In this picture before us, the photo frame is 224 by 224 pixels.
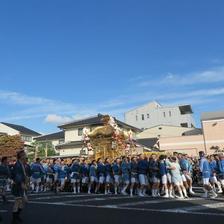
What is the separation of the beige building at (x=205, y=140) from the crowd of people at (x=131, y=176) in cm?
3324

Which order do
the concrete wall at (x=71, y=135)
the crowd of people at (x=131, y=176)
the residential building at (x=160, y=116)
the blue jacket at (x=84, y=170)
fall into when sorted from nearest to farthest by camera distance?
1. the crowd of people at (x=131, y=176)
2. the blue jacket at (x=84, y=170)
3. the concrete wall at (x=71, y=135)
4. the residential building at (x=160, y=116)

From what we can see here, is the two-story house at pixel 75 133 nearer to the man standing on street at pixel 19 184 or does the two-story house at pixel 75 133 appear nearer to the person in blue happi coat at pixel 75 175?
the person in blue happi coat at pixel 75 175

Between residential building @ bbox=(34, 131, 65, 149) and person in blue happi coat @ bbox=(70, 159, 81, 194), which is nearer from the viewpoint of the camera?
person in blue happi coat @ bbox=(70, 159, 81, 194)

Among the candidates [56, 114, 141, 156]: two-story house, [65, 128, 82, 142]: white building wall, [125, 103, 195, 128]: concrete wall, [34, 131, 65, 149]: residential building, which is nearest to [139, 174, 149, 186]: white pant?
[56, 114, 141, 156]: two-story house

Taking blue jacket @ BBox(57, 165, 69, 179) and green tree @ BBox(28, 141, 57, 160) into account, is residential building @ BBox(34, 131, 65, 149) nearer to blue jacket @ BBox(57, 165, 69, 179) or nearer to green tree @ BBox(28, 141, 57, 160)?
green tree @ BBox(28, 141, 57, 160)

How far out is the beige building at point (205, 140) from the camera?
52250 millimetres

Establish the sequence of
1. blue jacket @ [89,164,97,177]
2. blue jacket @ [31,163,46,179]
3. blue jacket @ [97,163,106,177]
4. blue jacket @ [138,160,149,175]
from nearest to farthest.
→ blue jacket @ [138,160,149,175] → blue jacket @ [97,163,106,177] → blue jacket @ [89,164,97,177] → blue jacket @ [31,163,46,179]

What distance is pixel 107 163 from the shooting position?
20578mm

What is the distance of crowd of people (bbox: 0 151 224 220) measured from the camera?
1684 centimetres

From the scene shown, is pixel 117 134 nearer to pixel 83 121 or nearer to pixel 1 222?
pixel 1 222

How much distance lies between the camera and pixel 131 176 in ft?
61.7

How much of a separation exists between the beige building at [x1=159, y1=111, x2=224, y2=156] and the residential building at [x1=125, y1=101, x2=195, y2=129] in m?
25.8

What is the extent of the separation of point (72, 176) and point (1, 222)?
35.8 ft

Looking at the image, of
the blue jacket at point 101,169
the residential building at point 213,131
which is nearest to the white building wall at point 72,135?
the residential building at point 213,131
